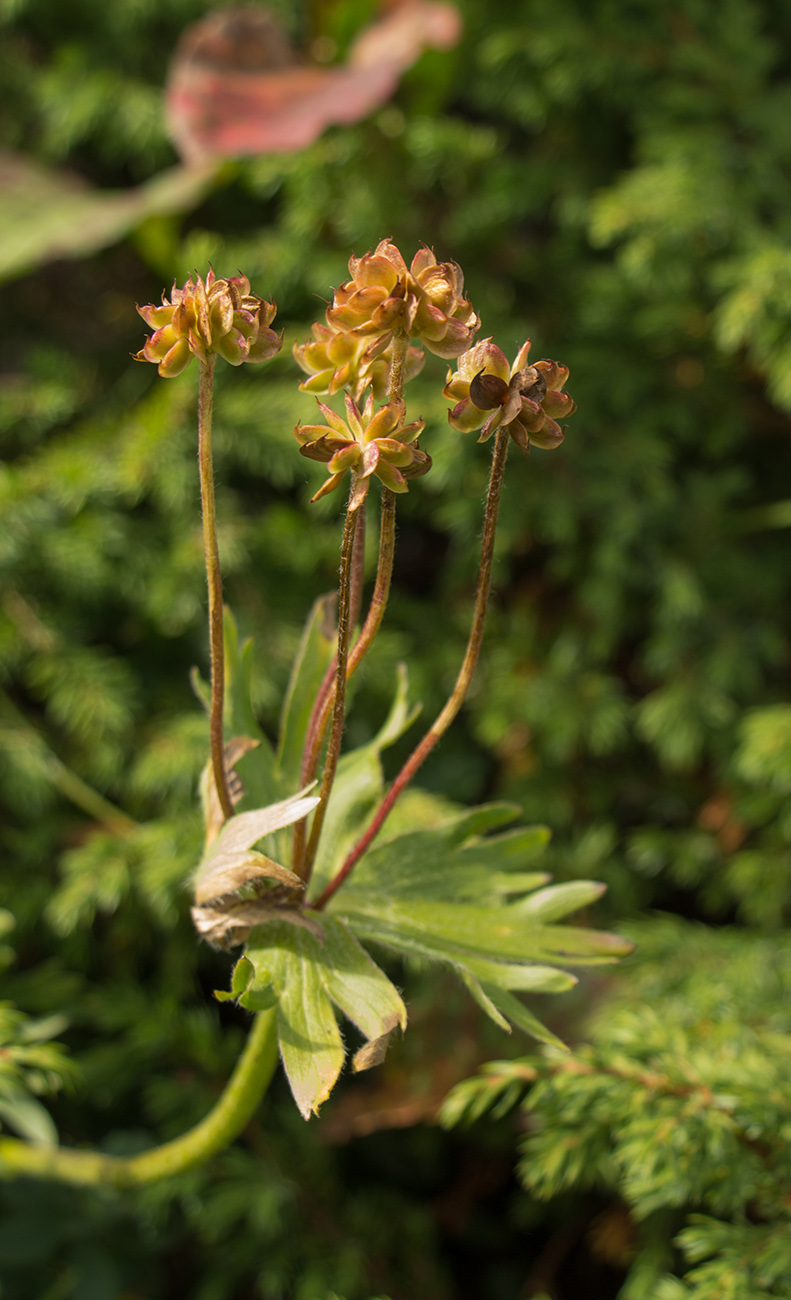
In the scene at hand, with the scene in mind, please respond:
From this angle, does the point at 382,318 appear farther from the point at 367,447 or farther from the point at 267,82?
the point at 267,82

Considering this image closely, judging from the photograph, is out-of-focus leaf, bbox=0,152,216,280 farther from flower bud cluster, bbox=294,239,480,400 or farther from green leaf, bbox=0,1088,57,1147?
green leaf, bbox=0,1088,57,1147

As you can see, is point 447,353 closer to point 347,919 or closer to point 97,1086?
point 347,919

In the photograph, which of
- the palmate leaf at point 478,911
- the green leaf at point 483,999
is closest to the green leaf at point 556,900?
the palmate leaf at point 478,911

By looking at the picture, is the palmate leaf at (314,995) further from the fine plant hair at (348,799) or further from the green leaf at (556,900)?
the green leaf at (556,900)

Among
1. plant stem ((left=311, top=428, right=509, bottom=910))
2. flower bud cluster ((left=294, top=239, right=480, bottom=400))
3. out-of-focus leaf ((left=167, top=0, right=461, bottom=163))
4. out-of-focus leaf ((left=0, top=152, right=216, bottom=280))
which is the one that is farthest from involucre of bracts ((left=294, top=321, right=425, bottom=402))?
out-of-focus leaf ((left=0, top=152, right=216, bottom=280))

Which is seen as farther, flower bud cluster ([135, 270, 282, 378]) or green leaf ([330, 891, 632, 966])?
green leaf ([330, 891, 632, 966])

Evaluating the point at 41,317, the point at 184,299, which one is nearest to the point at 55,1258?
the point at 184,299
